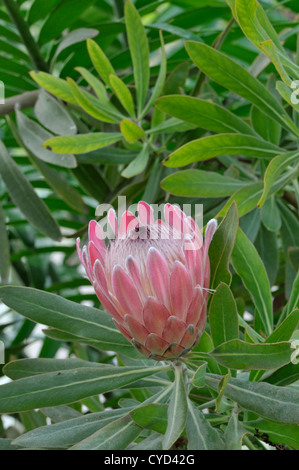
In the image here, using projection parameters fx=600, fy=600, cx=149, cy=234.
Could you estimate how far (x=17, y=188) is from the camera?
1.00m

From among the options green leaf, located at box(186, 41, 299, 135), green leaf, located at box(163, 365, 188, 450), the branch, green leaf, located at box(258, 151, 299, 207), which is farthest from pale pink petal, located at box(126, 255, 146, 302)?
the branch

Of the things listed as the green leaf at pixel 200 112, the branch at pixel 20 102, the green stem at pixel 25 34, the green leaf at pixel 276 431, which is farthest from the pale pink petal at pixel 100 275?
the green stem at pixel 25 34

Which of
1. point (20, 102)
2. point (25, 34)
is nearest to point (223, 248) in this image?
point (20, 102)

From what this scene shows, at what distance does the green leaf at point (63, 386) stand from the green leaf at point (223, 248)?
0.11 meters

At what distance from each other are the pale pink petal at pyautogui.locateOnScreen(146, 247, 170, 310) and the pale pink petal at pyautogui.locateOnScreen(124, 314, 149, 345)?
0.11ft

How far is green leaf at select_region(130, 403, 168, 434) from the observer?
536 mm

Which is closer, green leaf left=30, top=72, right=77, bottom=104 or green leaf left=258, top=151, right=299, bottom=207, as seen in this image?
green leaf left=258, top=151, right=299, bottom=207

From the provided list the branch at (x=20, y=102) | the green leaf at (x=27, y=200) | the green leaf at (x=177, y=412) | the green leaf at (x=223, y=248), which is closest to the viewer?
the green leaf at (x=177, y=412)

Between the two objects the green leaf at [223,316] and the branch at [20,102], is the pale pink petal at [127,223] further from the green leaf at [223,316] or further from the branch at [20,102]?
the branch at [20,102]

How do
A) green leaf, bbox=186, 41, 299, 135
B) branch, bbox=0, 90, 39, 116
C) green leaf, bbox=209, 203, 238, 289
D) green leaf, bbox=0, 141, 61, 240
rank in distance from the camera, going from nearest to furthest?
green leaf, bbox=209, 203, 238, 289, green leaf, bbox=186, 41, 299, 135, green leaf, bbox=0, 141, 61, 240, branch, bbox=0, 90, 39, 116

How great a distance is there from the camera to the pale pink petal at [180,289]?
1.71ft

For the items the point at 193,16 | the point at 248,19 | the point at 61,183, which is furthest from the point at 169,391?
the point at 193,16

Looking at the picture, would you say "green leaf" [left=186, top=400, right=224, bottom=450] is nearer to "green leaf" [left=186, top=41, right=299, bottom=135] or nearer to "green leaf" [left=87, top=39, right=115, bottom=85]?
"green leaf" [left=186, top=41, right=299, bottom=135]

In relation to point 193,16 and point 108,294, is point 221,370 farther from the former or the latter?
point 193,16
